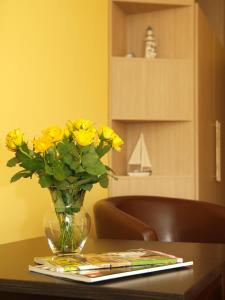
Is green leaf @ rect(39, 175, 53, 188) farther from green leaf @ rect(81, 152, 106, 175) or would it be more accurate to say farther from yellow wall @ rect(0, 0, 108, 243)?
yellow wall @ rect(0, 0, 108, 243)

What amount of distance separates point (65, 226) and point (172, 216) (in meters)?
1.45

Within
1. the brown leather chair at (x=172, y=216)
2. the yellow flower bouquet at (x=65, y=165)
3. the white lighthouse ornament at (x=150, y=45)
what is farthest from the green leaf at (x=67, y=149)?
the white lighthouse ornament at (x=150, y=45)

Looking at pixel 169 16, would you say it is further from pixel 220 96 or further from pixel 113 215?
pixel 113 215

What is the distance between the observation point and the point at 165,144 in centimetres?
379

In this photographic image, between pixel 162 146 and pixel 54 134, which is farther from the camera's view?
pixel 162 146

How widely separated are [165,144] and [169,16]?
0.89m

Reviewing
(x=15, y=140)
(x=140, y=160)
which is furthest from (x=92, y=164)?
(x=140, y=160)

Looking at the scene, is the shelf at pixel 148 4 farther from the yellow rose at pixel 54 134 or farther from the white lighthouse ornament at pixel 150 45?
the yellow rose at pixel 54 134

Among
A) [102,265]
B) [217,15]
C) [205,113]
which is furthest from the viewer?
[217,15]

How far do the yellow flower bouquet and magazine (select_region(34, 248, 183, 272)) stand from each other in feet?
0.36

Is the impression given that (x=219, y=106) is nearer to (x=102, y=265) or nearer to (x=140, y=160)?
(x=140, y=160)

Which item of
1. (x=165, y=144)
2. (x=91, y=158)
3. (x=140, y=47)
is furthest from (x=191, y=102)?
(x=91, y=158)

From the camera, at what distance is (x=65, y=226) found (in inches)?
68.5

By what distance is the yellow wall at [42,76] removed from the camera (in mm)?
2977
